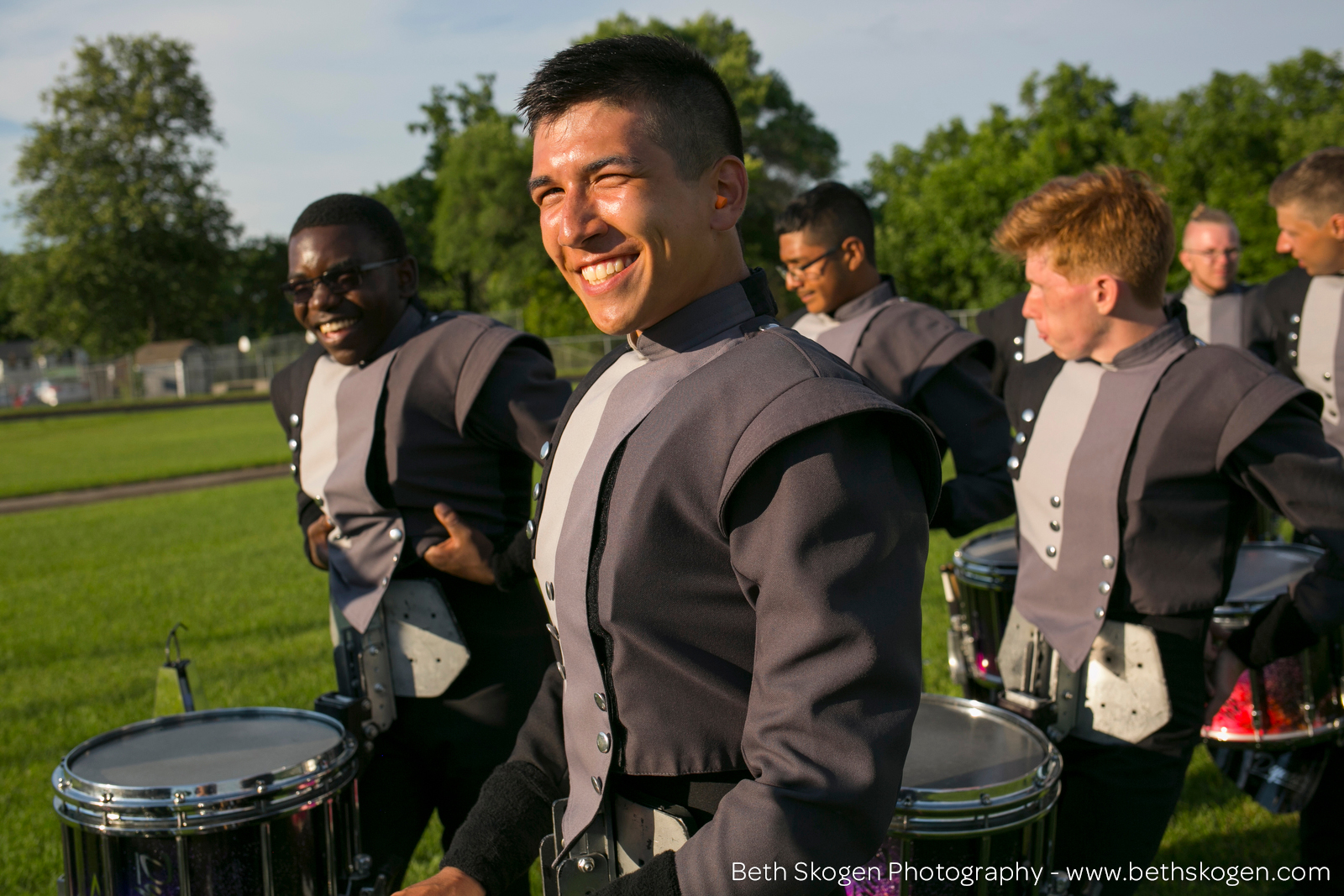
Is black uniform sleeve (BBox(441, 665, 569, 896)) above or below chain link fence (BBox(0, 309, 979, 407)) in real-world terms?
below

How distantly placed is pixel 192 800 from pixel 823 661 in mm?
1659

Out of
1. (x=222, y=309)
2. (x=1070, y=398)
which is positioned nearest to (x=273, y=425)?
(x=1070, y=398)

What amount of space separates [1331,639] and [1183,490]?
3.15ft

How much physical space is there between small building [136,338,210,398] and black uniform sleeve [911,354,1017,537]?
54110 mm

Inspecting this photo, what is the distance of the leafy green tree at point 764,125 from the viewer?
1789 inches

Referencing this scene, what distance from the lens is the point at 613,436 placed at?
61.3 inches

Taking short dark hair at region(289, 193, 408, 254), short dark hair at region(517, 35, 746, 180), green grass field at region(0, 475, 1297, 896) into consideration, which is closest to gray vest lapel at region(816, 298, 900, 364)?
short dark hair at region(289, 193, 408, 254)

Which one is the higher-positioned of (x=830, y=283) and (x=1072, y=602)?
(x=830, y=283)

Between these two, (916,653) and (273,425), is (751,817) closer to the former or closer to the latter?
(916,653)

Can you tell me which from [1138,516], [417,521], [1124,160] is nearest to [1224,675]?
[1138,516]

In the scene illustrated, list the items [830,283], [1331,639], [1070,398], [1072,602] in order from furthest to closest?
[830,283], [1331,639], [1070,398], [1072,602]

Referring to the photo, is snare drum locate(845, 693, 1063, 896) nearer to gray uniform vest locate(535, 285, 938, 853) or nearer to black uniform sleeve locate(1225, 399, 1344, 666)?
gray uniform vest locate(535, 285, 938, 853)

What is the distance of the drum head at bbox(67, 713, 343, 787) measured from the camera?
2449 millimetres

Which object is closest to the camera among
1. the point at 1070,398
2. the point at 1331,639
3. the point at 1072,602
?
the point at 1072,602
